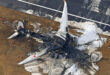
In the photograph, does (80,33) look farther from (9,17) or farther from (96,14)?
(9,17)

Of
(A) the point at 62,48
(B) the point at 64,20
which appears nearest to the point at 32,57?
(A) the point at 62,48

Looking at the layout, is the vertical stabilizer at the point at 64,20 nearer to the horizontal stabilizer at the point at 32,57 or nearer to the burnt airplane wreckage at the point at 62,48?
the burnt airplane wreckage at the point at 62,48

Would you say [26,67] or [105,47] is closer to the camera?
[26,67]

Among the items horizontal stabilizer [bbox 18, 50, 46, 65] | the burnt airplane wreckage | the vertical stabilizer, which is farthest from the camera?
the vertical stabilizer

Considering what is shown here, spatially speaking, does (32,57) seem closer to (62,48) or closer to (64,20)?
(62,48)

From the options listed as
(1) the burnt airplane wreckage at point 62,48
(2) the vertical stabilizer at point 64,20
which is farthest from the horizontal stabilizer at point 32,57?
(2) the vertical stabilizer at point 64,20

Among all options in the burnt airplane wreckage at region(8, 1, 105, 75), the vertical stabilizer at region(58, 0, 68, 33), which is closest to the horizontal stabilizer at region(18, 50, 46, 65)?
the burnt airplane wreckage at region(8, 1, 105, 75)

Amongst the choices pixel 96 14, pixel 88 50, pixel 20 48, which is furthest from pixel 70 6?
pixel 20 48

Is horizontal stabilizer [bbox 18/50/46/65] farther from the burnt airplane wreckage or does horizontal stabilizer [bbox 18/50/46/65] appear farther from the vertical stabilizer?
the vertical stabilizer
